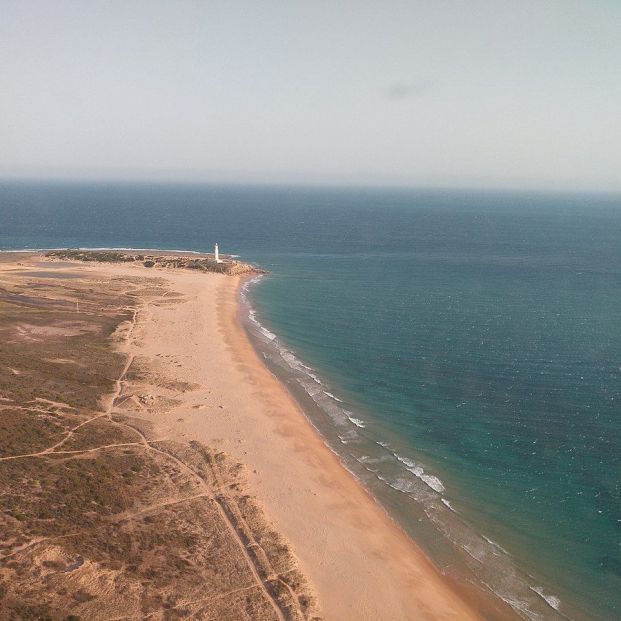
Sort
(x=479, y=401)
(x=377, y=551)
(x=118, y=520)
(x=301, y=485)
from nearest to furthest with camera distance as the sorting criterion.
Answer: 1. (x=118, y=520)
2. (x=377, y=551)
3. (x=301, y=485)
4. (x=479, y=401)

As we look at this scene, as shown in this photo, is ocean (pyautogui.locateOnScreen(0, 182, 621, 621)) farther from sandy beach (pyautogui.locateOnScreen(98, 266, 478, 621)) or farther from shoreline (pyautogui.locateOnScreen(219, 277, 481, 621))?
sandy beach (pyautogui.locateOnScreen(98, 266, 478, 621))

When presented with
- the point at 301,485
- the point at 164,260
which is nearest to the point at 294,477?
the point at 301,485

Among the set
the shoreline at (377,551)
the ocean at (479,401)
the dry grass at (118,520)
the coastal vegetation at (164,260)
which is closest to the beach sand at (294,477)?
A: the shoreline at (377,551)

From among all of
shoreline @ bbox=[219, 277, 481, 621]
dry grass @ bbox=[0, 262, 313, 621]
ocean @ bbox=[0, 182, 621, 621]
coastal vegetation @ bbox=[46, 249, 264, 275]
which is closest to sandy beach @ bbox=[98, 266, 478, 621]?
shoreline @ bbox=[219, 277, 481, 621]

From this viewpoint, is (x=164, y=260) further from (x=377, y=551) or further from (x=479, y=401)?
(x=377, y=551)

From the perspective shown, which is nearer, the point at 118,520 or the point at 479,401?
the point at 118,520

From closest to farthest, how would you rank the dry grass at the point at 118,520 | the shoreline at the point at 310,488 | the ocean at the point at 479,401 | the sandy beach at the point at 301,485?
the dry grass at the point at 118,520
the sandy beach at the point at 301,485
the shoreline at the point at 310,488
the ocean at the point at 479,401

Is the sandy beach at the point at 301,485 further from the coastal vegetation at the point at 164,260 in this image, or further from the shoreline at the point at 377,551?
the coastal vegetation at the point at 164,260

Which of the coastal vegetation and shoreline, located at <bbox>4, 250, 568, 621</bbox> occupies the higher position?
the coastal vegetation
